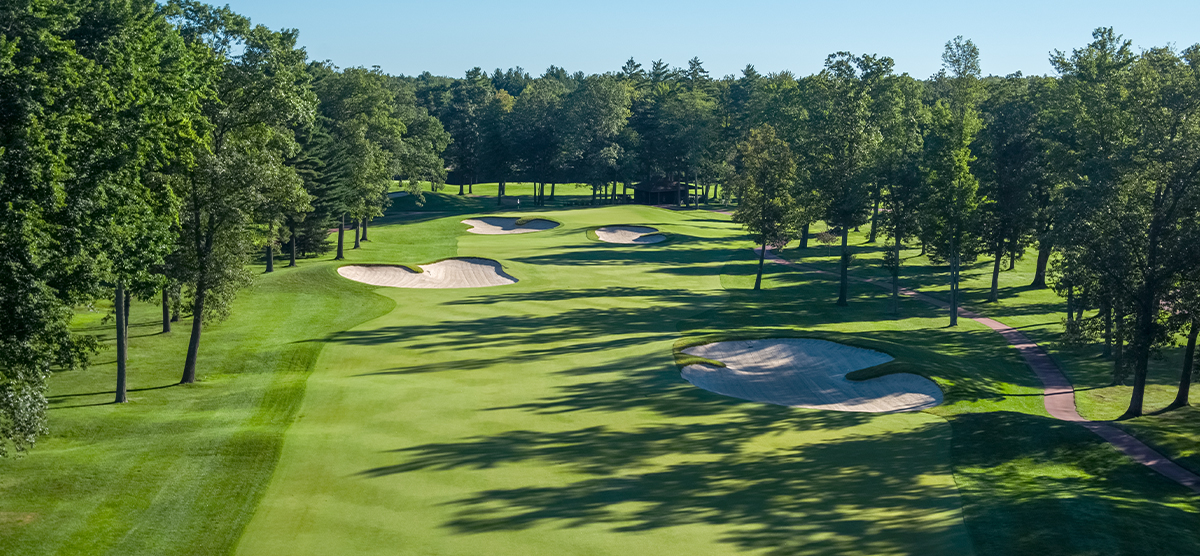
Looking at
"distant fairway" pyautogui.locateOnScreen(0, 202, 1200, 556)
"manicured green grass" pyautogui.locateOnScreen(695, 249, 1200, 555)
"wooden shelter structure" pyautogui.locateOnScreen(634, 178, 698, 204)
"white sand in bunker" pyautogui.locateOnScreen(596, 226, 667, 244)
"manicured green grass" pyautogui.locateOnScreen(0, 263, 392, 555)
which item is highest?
"wooden shelter structure" pyautogui.locateOnScreen(634, 178, 698, 204)

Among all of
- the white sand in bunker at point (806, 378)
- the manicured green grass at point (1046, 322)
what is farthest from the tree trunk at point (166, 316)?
the manicured green grass at point (1046, 322)

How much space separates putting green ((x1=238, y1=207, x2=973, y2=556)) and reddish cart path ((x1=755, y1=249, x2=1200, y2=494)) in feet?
16.5

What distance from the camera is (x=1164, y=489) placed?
2038cm

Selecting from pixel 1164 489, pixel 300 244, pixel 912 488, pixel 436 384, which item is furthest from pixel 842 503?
pixel 300 244

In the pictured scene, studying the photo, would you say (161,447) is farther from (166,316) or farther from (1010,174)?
(1010,174)

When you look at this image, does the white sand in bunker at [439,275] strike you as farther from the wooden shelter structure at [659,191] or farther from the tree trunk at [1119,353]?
the wooden shelter structure at [659,191]

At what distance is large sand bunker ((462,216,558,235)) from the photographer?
3440 inches

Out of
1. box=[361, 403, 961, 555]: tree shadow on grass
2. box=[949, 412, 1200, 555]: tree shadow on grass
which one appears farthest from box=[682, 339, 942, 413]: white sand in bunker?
box=[949, 412, 1200, 555]: tree shadow on grass

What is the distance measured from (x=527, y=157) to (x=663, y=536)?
103713mm

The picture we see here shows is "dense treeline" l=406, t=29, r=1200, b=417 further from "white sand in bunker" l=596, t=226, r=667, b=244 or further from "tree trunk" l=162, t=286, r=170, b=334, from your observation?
"tree trunk" l=162, t=286, r=170, b=334

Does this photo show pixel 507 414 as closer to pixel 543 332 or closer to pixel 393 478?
pixel 393 478

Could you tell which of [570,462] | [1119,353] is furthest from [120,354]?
[1119,353]

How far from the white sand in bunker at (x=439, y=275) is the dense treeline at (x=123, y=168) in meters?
14.8

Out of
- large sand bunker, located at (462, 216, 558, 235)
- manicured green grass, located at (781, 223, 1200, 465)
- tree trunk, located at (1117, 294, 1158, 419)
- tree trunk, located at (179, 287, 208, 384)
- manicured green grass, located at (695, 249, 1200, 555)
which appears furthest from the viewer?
large sand bunker, located at (462, 216, 558, 235)
